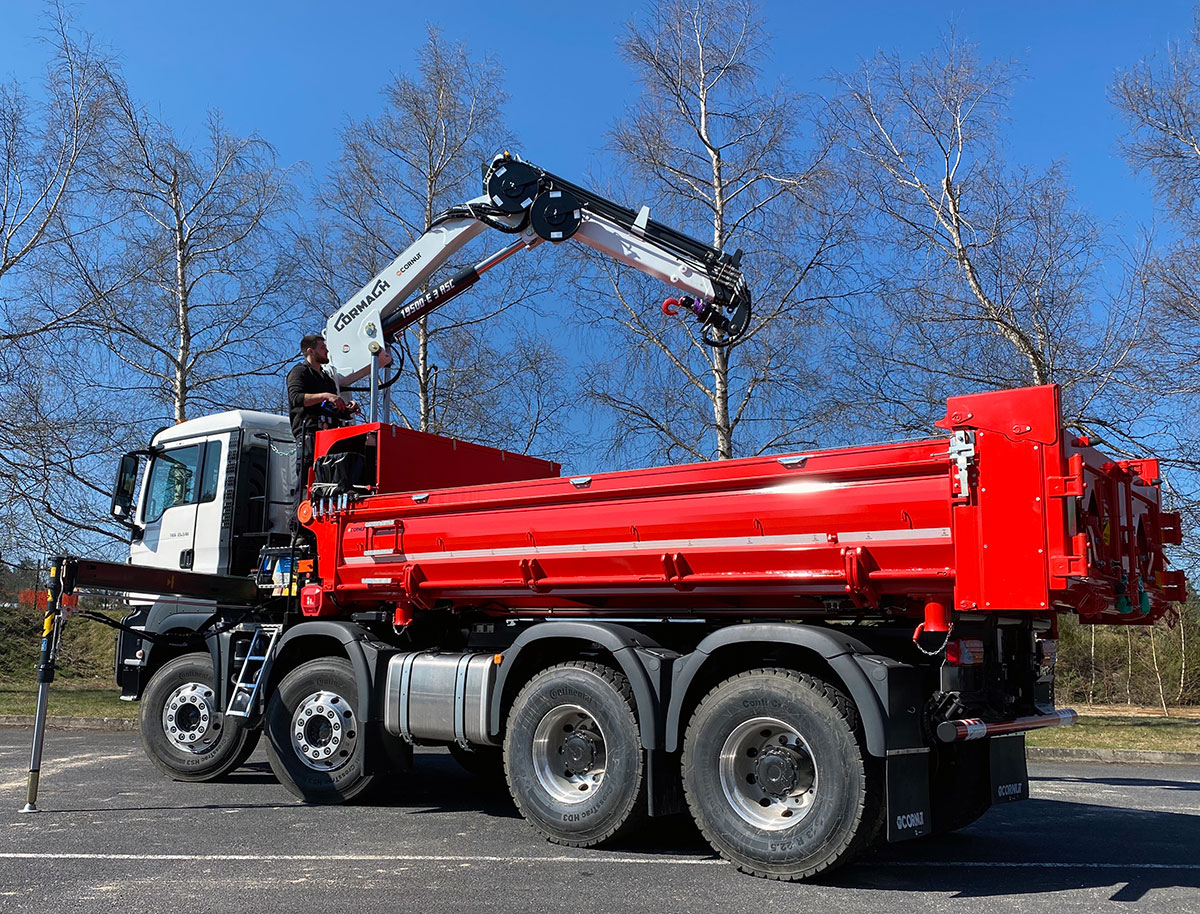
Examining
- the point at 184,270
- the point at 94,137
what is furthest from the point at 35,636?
the point at 94,137

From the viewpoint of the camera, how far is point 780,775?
5.95 m

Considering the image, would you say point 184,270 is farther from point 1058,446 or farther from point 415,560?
point 1058,446

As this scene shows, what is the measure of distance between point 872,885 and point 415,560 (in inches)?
156

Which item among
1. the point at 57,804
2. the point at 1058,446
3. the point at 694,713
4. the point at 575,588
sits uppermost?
the point at 1058,446

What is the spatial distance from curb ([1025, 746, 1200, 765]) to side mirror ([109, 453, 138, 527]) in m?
9.91

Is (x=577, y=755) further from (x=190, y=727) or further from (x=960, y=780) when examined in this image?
(x=190, y=727)

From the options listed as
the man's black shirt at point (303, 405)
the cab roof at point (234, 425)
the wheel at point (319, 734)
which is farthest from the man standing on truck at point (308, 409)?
the wheel at point (319, 734)

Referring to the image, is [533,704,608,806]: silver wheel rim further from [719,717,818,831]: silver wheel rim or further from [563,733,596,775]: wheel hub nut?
[719,717,818,831]: silver wheel rim

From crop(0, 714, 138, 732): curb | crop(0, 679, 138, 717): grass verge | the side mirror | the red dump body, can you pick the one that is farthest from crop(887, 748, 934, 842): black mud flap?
crop(0, 679, 138, 717): grass verge

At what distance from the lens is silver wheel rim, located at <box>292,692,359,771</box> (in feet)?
27.2

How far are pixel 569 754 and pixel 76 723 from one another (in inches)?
423

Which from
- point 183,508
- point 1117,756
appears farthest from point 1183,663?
point 183,508

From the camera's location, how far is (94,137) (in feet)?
61.6

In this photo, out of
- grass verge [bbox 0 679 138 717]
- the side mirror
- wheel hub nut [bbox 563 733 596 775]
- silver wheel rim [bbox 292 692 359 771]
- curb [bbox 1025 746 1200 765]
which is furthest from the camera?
grass verge [bbox 0 679 138 717]
